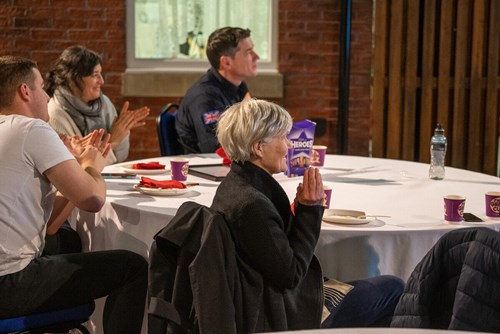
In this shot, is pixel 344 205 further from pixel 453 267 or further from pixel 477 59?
pixel 477 59

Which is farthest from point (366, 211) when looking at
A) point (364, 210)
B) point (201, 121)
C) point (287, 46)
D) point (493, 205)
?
point (287, 46)

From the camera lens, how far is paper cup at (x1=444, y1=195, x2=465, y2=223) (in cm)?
300

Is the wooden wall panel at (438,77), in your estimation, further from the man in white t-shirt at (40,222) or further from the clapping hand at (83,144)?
the man in white t-shirt at (40,222)

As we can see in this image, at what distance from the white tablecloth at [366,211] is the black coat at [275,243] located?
300 mm

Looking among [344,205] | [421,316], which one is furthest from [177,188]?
[421,316]

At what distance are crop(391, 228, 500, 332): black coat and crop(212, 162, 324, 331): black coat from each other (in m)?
0.29

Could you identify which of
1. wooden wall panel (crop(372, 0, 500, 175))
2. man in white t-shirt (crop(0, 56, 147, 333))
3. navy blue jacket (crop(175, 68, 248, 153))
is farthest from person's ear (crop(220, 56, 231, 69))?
man in white t-shirt (crop(0, 56, 147, 333))

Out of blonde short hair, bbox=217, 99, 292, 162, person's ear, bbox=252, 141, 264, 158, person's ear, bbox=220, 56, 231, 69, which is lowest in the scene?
person's ear, bbox=252, 141, 264, 158

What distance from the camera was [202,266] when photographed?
2.41 m

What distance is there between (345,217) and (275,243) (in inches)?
21.6

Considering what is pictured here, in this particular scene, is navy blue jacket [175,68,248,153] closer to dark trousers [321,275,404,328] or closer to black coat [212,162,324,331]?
dark trousers [321,275,404,328]

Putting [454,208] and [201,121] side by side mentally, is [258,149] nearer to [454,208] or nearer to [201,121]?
[454,208]

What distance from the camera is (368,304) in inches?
112

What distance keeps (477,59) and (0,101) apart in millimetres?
4559
